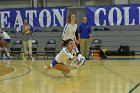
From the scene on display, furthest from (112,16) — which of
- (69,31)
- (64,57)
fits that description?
(64,57)

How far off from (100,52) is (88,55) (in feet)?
3.77

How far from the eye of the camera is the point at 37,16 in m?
19.0

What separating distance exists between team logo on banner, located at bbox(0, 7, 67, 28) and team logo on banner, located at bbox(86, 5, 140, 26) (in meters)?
1.70

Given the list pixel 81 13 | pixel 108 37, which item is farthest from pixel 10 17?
pixel 108 37

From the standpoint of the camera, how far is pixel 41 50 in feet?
63.4

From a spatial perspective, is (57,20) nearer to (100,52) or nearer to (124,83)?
(100,52)

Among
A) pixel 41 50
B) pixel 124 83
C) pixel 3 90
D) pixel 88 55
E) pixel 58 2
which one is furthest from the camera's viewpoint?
pixel 58 2

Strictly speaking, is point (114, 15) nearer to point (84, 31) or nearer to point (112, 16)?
point (112, 16)

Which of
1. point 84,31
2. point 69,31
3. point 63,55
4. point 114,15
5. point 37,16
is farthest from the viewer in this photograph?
point 37,16

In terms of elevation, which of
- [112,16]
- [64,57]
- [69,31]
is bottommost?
[64,57]

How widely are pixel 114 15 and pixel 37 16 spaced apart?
444cm

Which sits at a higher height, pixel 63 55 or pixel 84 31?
pixel 84 31

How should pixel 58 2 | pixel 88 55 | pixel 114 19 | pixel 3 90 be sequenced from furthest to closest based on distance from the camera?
1. pixel 58 2
2. pixel 114 19
3. pixel 88 55
4. pixel 3 90

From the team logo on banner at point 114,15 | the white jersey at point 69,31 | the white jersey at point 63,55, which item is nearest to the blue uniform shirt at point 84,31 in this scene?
the white jersey at point 69,31
